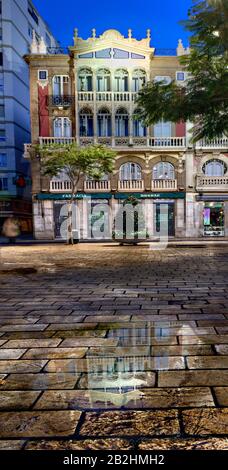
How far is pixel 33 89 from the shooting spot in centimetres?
2867

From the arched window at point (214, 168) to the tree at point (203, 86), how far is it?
18.1 meters

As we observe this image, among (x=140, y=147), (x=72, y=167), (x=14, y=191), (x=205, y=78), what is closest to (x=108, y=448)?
(x=205, y=78)

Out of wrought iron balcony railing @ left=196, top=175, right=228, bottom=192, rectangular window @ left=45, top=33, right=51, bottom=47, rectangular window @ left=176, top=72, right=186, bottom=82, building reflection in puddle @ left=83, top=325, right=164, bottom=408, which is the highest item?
rectangular window @ left=45, top=33, right=51, bottom=47

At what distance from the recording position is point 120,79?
28562mm

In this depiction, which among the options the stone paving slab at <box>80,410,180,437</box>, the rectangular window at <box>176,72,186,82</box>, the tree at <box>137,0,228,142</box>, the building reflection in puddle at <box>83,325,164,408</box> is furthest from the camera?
the rectangular window at <box>176,72,186,82</box>

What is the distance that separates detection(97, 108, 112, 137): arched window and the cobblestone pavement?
24428mm

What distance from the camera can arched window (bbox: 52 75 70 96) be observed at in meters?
28.7

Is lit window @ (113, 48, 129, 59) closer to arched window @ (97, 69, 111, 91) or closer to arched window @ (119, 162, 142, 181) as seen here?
arched window @ (97, 69, 111, 91)

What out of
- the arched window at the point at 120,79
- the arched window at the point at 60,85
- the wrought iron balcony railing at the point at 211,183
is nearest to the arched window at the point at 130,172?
the wrought iron balcony railing at the point at 211,183

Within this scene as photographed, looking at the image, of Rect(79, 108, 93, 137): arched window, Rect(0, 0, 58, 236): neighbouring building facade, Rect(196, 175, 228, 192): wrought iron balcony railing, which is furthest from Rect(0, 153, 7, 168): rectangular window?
Rect(196, 175, 228, 192): wrought iron balcony railing

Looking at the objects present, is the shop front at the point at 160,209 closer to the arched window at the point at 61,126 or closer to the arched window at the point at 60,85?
the arched window at the point at 61,126

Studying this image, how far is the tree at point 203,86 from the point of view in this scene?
904 centimetres

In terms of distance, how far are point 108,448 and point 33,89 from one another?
30660 millimetres

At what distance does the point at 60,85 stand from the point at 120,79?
201 inches
